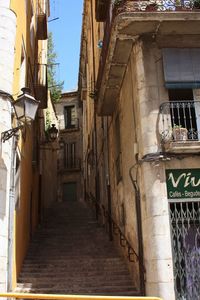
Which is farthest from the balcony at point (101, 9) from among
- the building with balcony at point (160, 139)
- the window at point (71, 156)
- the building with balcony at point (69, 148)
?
the window at point (71, 156)

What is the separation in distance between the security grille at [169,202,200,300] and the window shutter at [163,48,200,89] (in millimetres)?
3036

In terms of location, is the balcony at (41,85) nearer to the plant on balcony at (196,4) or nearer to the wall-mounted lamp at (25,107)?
the plant on balcony at (196,4)

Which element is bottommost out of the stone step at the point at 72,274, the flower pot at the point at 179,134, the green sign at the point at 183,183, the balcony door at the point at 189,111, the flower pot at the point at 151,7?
the stone step at the point at 72,274

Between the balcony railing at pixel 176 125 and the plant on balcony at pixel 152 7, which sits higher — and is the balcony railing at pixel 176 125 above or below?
below

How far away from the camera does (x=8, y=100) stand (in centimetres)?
923

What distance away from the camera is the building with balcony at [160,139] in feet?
31.7

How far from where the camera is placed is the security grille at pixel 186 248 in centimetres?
959

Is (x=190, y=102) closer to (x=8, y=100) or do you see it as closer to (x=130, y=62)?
(x=130, y=62)

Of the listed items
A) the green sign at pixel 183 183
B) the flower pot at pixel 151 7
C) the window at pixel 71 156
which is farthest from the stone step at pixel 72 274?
the window at pixel 71 156

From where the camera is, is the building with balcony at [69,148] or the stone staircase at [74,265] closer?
the stone staircase at [74,265]

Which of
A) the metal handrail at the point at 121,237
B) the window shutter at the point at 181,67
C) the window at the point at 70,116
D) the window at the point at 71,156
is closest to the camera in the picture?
the window shutter at the point at 181,67

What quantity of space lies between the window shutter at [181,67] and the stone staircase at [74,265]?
5413mm

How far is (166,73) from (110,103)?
444 cm

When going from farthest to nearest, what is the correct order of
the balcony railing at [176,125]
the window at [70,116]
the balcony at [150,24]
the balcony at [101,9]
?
the window at [70,116]
the balcony at [101,9]
the balcony at [150,24]
the balcony railing at [176,125]
